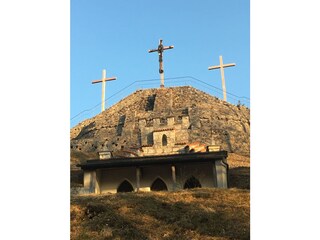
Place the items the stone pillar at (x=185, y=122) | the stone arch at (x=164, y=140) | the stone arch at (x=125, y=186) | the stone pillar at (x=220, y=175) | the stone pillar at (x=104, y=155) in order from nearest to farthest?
the stone pillar at (x=220, y=175), the stone arch at (x=125, y=186), the stone pillar at (x=104, y=155), the stone arch at (x=164, y=140), the stone pillar at (x=185, y=122)

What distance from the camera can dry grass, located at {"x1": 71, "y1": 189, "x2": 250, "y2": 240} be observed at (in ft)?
42.7

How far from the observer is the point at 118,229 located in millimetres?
13656

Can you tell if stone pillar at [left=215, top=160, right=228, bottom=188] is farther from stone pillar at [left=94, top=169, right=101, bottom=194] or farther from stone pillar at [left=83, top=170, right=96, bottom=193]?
stone pillar at [left=83, top=170, right=96, bottom=193]

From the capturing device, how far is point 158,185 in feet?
85.2

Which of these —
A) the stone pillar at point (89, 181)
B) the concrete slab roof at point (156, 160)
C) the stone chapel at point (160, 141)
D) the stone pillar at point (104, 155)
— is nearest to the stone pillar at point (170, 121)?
the stone chapel at point (160, 141)

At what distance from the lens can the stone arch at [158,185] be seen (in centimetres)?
2584

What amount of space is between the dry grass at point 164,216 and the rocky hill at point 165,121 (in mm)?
17831

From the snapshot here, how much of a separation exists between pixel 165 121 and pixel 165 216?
88.0 feet

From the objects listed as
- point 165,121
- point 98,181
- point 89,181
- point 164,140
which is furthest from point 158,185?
point 165,121

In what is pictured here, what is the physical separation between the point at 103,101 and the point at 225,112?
1480 centimetres

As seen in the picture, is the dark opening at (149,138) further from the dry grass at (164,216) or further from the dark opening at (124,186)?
the dry grass at (164,216)
